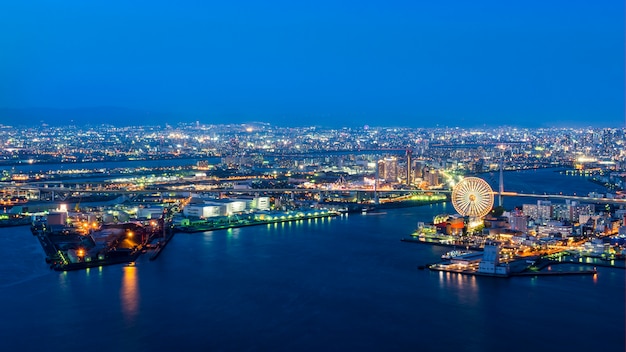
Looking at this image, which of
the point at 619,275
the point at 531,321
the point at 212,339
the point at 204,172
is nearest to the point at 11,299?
the point at 212,339

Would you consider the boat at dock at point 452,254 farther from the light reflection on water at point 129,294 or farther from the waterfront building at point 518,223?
the light reflection on water at point 129,294

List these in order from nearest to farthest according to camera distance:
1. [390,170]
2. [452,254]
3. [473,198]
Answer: [452,254], [473,198], [390,170]

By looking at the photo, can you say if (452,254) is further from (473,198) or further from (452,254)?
(473,198)

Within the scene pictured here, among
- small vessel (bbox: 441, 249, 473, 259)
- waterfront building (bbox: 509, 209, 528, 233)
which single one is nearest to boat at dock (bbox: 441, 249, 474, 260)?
small vessel (bbox: 441, 249, 473, 259)

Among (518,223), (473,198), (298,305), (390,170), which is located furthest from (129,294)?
(390,170)

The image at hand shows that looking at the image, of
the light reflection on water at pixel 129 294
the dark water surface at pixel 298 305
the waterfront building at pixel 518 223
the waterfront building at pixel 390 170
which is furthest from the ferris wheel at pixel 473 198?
the waterfront building at pixel 390 170
